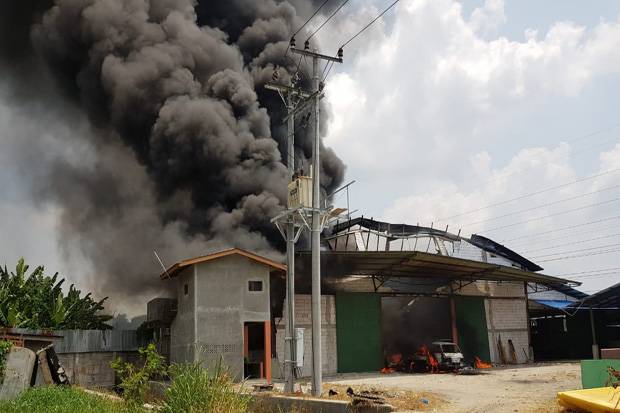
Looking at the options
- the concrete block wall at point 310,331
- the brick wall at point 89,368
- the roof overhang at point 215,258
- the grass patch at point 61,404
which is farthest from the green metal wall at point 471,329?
the grass patch at point 61,404

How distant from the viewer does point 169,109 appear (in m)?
33.1

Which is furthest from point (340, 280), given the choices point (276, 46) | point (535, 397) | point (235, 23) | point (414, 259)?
point (235, 23)

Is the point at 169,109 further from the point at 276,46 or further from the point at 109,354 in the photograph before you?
the point at 109,354

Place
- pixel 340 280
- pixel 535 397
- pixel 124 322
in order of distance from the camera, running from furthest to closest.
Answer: pixel 124 322
pixel 340 280
pixel 535 397

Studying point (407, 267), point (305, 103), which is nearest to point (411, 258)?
point (407, 267)

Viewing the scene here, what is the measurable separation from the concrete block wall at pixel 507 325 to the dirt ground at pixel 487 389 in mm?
6987

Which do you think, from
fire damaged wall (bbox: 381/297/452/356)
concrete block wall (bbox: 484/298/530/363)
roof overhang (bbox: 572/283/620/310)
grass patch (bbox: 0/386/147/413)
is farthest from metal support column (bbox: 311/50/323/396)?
roof overhang (bbox: 572/283/620/310)

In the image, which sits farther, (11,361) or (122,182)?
(122,182)

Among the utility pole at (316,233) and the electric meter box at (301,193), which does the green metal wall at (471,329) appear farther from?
the electric meter box at (301,193)

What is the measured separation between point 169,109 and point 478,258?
81.9ft

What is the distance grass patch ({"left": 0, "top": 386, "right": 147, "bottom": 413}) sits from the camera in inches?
480

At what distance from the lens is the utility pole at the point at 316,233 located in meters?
16.1

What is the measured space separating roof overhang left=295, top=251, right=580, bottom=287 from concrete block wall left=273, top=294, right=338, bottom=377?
150 cm

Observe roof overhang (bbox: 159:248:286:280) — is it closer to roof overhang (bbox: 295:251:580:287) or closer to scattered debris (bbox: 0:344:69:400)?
roof overhang (bbox: 295:251:580:287)
